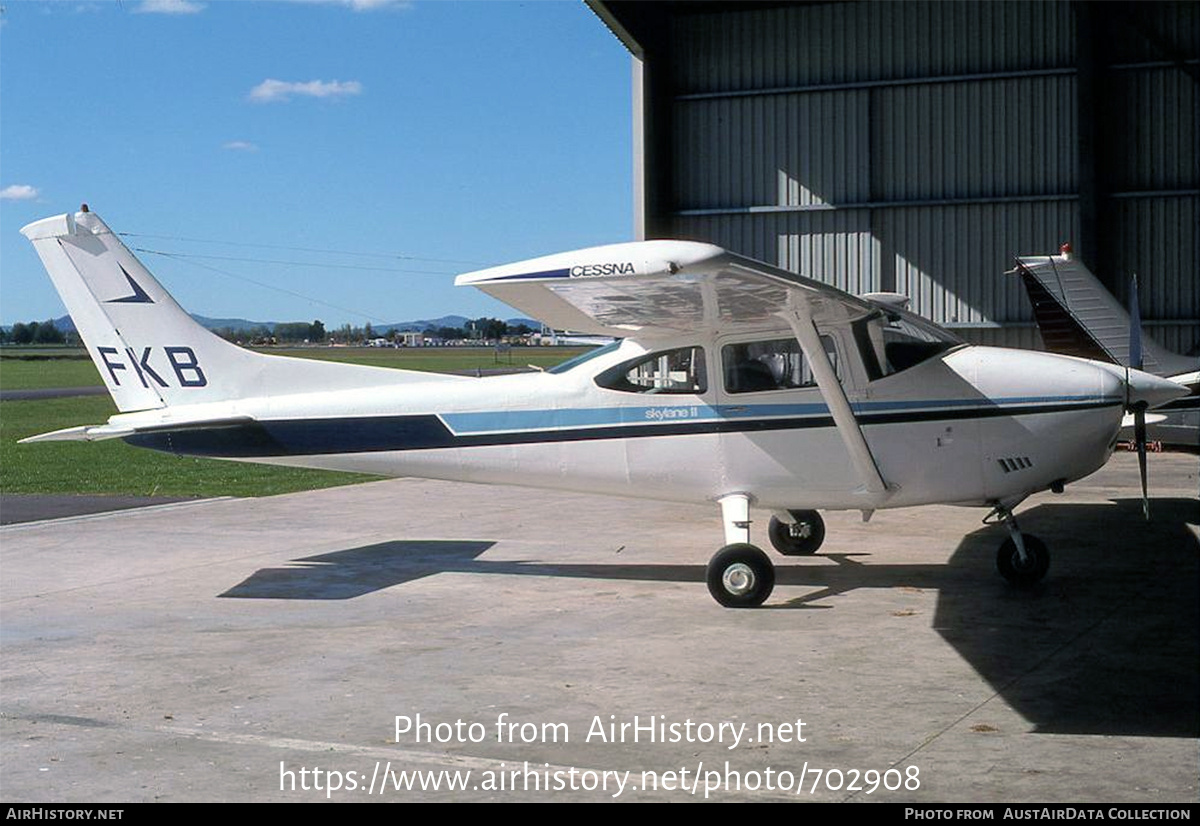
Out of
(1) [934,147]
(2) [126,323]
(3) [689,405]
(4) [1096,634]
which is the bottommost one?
(4) [1096,634]

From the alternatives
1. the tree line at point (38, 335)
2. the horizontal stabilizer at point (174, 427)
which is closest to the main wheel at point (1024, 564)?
the horizontal stabilizer at point (174, 427)

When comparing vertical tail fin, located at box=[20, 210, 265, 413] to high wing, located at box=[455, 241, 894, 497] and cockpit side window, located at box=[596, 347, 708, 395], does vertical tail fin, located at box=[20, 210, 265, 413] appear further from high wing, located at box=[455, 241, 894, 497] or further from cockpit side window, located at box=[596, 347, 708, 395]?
high wing, located at box=[455, 241, 894, 497]

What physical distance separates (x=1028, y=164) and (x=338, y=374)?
15389 mm

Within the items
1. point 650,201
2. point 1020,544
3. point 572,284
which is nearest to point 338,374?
point 572,284

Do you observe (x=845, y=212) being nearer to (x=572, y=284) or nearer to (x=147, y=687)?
(x=572, y=284)

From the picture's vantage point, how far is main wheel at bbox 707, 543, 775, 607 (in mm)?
8875

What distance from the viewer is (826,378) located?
29.3 ft

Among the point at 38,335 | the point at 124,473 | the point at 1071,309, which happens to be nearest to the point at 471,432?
the point at 1071,309

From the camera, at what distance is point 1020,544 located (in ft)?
30.3

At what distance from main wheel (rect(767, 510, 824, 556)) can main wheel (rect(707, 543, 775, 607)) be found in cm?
207

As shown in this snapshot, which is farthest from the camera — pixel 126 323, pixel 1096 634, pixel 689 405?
pixel 126 323

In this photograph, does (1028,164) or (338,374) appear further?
(1028,164)

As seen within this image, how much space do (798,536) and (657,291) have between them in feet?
11.8

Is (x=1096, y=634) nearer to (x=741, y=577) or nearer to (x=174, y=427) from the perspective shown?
(x=741, y=577)
